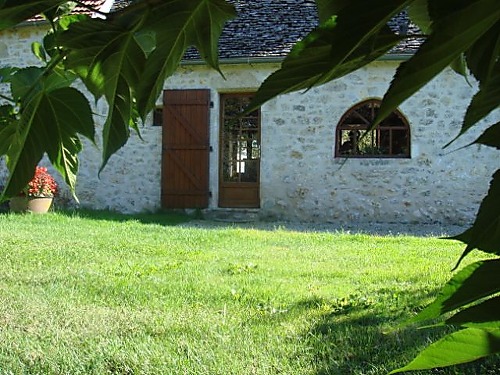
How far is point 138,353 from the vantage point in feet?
10.7

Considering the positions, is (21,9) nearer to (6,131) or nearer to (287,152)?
(6,131)

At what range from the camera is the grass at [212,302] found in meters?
3.19

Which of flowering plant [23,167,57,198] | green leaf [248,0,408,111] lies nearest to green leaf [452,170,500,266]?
green leaf [248,0,408,111]

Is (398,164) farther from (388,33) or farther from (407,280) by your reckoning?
(388,33)

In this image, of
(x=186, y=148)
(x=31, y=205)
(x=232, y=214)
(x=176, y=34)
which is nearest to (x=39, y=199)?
(x=31, y=205)

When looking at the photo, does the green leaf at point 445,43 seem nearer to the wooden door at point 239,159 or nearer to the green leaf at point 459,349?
the green leaf at point 459,349

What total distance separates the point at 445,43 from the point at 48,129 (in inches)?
15.6

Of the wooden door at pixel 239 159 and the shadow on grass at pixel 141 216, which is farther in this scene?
the wooden door at pixel 239 159

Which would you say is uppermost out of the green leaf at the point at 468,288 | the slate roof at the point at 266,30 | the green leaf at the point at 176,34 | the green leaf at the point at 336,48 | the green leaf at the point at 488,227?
the slate roof at the point at 266,30

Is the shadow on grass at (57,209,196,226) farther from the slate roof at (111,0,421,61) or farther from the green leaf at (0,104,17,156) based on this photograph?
the green leaf at (0,104,17,156)

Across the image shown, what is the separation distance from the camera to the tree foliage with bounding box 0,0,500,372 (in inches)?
11.0

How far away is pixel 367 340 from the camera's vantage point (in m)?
3.52

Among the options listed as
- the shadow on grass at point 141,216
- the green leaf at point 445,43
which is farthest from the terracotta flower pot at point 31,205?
the green leaf at point 445,43

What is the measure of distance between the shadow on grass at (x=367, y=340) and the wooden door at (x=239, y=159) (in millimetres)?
6637
